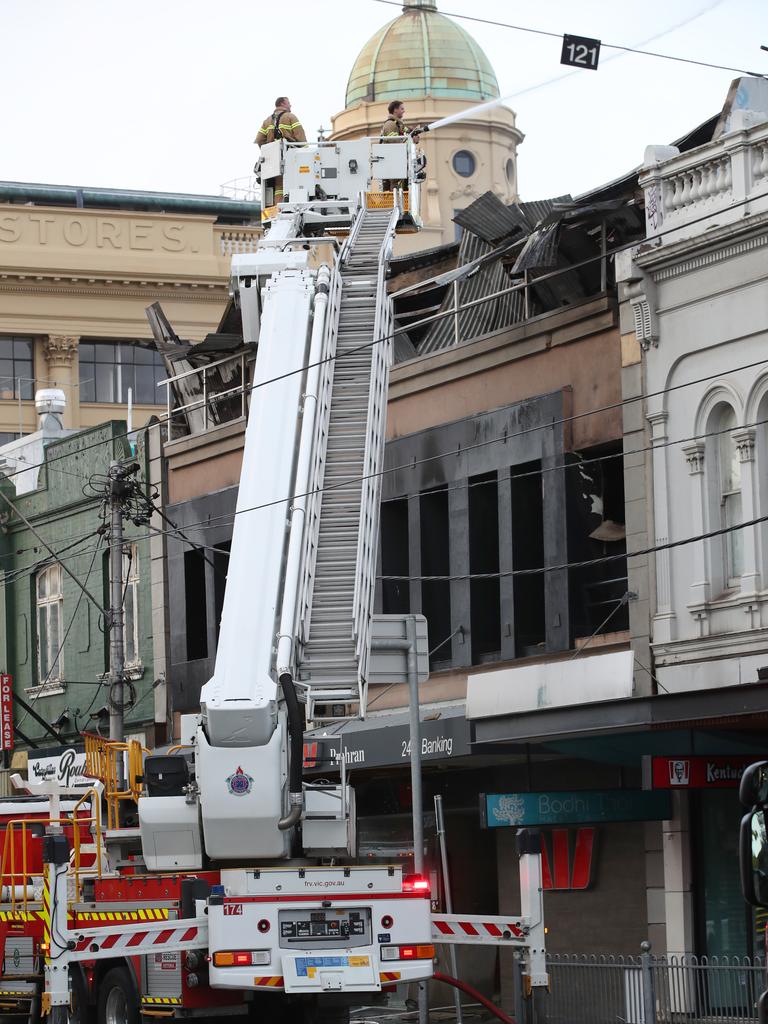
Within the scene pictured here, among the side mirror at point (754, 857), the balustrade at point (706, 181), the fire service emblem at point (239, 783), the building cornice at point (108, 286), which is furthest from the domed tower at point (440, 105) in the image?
the side mirror at point (754, 857)

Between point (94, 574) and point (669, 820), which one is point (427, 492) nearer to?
point (669, 820)

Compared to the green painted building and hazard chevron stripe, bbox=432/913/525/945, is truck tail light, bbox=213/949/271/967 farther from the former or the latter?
the green painted building

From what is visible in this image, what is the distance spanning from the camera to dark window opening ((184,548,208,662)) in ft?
115

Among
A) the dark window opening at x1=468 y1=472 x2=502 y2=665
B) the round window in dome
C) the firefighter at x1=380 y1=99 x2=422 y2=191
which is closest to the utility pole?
the dark window opening at x1=468 y1=472 x2=502 y2=665

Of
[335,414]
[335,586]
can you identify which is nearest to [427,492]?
[335,414]

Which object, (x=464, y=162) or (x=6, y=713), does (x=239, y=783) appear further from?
(x=464, y=162)

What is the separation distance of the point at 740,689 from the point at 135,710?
726 inches

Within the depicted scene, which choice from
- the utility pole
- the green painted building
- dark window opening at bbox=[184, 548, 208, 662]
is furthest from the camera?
the green painted building

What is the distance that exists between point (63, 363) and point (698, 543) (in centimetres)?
4133

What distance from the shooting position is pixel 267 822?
17906 millimetres

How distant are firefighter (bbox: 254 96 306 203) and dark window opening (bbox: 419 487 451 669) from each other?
16.1 ft

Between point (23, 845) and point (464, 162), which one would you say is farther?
point (464, 162)

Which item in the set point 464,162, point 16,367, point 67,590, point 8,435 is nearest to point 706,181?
point 67,590

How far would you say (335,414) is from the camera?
22.3 metres
